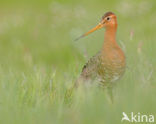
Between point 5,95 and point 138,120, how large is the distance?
1.40 metres

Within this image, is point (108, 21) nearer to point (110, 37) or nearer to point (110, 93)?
point (110, 37)

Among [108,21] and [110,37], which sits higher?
[108,21]

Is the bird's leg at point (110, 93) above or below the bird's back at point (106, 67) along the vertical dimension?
below

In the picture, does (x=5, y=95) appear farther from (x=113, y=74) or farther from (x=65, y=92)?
(x=113, y=74)

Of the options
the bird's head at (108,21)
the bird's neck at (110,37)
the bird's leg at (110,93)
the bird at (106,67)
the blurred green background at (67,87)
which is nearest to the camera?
the blurred green background at (67,87)

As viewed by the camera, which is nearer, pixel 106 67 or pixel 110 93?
pixel 110 93

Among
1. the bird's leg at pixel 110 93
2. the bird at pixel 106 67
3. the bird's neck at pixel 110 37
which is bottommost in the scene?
the bird's leg at pixel 110 93

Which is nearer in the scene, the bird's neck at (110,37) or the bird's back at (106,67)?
the bird's back at (106,67)

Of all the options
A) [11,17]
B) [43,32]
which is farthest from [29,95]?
[11,17]

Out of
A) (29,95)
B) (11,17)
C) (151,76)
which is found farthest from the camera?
(11,17)

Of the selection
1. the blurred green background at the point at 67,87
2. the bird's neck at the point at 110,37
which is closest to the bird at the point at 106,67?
the bird's neck at the point at 110,37

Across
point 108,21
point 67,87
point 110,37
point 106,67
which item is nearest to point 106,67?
point 106,67

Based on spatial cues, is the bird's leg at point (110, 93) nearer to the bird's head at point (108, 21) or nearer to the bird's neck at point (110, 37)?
the bird's neck at point (110, 37)

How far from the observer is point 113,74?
6055mm
